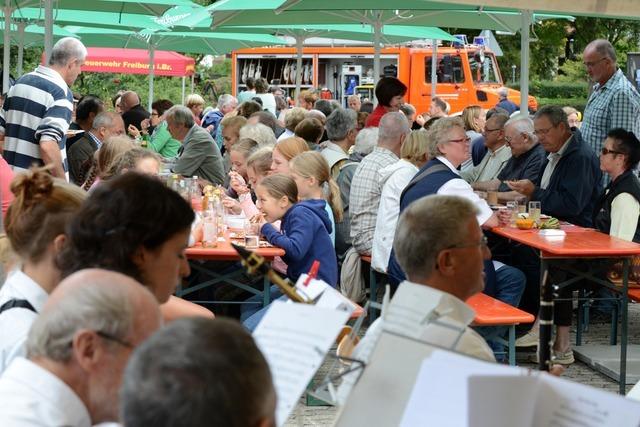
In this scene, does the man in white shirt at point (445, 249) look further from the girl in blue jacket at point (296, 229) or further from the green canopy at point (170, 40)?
the green canopy at point (170, 40)

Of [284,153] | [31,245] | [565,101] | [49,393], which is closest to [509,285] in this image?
[284,153]

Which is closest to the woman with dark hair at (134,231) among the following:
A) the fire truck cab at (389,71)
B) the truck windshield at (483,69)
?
the fire truck cab at (389,71)

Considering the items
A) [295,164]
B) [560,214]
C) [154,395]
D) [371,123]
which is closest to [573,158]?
[560,214]

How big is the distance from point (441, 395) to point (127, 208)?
4.06ft

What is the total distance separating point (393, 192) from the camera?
306 inches

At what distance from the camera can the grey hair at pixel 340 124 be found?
973 centimetres

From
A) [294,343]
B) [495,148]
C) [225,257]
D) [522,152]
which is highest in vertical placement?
[294,343]

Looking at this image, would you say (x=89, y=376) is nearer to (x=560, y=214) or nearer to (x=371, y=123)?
(x=560, y=214)

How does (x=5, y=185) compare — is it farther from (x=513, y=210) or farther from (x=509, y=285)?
(x=513, y=210)

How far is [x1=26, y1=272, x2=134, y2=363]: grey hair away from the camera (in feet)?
7.25

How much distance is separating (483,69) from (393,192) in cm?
1979

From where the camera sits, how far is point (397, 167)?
7.92 m

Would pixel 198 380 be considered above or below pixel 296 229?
above

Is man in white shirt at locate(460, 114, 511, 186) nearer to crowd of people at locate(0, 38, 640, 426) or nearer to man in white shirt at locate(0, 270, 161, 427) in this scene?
crowd of people at locate(0, 38, 640, 426)
